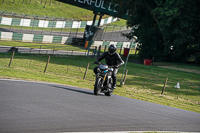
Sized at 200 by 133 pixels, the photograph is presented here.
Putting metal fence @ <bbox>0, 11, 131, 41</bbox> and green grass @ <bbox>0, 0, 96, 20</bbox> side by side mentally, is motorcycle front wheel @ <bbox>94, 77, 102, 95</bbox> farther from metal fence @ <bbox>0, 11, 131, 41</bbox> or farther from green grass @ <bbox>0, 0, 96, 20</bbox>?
green grass @ <bbox>0, 0, 96, 20</bbox>

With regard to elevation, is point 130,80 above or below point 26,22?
below

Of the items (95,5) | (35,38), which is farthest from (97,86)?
(95,5)

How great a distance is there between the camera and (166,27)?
32750mm

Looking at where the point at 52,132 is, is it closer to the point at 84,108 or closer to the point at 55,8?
the point at 84,108

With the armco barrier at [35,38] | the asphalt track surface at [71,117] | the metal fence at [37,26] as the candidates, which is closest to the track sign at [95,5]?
the metal fence at [37,26]

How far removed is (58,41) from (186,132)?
37073 mm

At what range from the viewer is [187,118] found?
31.8 ft

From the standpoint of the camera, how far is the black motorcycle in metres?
11.6

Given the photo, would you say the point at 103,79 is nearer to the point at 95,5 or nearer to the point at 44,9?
the point at 95,5

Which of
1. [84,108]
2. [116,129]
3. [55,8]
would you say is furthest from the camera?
[55,8]

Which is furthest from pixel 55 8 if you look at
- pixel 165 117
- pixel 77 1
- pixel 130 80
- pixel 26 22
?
pixel 165 117

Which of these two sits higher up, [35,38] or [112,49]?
[112,49]

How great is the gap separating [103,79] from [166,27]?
73.8 feet

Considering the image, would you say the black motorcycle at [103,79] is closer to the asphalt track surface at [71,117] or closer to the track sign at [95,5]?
the asphalt track surface at [71,117]
